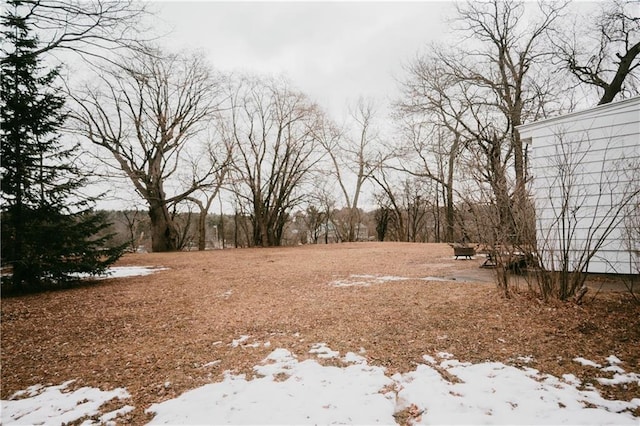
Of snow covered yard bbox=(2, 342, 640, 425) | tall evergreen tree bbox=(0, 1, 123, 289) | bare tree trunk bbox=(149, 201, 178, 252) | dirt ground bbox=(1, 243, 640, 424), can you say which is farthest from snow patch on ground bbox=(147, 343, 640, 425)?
bare tree trunk bbox=(149, 201, 178, 252)

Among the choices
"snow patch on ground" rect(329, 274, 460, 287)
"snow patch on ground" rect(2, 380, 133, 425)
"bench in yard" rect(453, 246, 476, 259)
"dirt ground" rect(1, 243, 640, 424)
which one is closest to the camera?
"snow patch on ground" rect(2, 380, 133, 425)

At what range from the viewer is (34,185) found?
6.90 m

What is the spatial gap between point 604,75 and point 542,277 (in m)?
14.6

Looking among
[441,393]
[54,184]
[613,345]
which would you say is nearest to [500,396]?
[441,393]

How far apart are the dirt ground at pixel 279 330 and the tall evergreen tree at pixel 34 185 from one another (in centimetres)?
81

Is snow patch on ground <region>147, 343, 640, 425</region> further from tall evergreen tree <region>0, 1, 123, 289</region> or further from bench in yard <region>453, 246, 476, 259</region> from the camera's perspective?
bench in yard <region>453, 246, 476, 259</region>

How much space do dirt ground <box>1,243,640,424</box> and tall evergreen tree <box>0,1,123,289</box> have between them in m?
0.81

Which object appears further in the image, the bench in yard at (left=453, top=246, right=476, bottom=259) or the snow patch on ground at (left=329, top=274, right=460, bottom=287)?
the bench in yard at (left=453, top=246, right=476, bottom=259)

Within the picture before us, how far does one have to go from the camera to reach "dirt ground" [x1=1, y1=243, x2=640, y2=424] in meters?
3.33

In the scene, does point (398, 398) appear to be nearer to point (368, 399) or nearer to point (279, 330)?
point (368, 399)

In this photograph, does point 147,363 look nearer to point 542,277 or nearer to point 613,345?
point 613,345

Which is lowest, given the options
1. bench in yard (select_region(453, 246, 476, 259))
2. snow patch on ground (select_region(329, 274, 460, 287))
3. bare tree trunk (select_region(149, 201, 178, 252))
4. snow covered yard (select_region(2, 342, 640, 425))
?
snow covered yard (select_region(2, 342, 640, 425))

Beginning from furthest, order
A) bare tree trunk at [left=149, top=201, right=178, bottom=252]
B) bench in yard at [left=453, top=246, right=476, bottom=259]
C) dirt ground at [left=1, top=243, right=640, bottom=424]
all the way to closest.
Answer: bare tree trunk at [left=149, top=201, right=178, bottom=252] < bench in yard at [left=453, top=246, right=476, bottom=259] < dirt ground at [left=1, top=243, right=640, bottom=424]

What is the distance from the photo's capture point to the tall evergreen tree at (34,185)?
6699 millimetres
